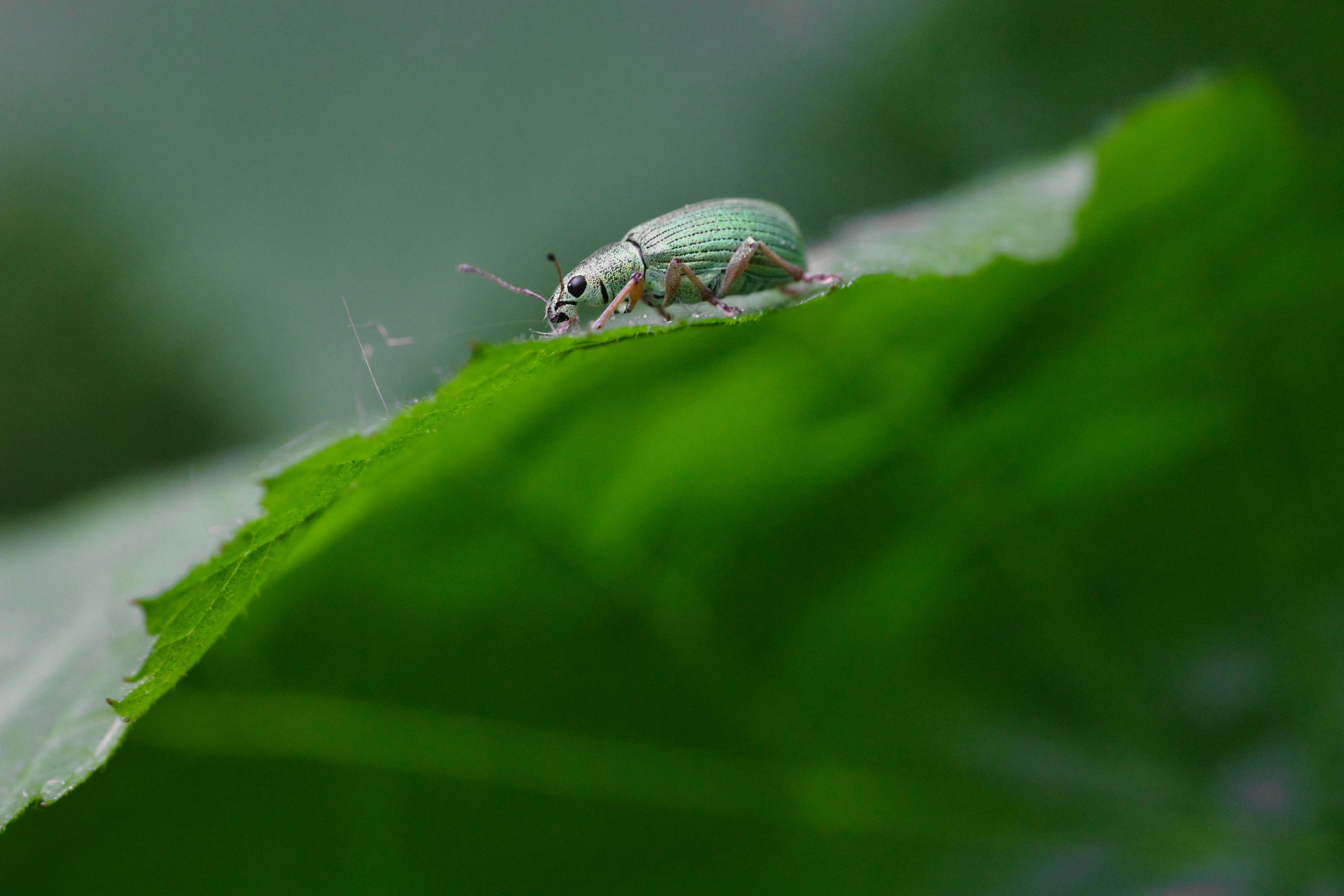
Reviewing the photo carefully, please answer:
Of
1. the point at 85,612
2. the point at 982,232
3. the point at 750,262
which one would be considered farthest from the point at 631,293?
the point at 85,612

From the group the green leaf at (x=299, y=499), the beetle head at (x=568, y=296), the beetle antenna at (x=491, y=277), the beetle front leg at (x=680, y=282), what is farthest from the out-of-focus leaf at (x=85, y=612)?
the beetle front leg at (x=680, y=282)

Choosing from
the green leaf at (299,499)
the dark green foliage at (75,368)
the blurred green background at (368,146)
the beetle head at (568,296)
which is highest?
the blurred green background at (368,146)

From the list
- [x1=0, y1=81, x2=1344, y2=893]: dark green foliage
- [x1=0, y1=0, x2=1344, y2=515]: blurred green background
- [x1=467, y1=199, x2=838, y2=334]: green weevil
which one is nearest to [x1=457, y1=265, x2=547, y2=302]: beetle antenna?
[x1=467, y1=199, x2=838, y2=334]: green weevil

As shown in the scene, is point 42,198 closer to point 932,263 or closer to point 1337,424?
point 932,263

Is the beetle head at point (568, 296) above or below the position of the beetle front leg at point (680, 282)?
below

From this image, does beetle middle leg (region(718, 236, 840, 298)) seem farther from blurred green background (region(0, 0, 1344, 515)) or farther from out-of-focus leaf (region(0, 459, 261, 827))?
blurred green background (region(0, 0, 1344, 515))

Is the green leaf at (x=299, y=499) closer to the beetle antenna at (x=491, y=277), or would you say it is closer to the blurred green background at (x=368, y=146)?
the beetle antenna at (x=491, y=277)

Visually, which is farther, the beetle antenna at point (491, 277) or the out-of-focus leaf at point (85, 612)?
the beetle antenna at point (491, 277)
